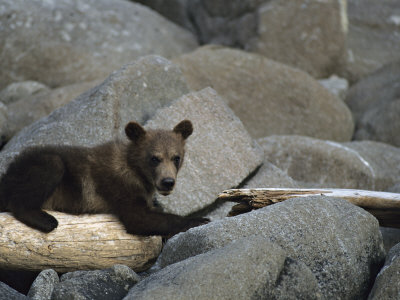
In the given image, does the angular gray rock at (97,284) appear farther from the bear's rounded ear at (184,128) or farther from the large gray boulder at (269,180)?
the large gray boulder at (269,180)

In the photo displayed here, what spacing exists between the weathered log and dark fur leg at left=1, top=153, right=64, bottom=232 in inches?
3.4

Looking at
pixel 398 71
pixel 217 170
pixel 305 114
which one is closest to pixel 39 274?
pixel 217 170

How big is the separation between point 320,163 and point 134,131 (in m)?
3.88

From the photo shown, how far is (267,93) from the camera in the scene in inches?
422

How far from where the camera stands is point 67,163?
6.00 meters

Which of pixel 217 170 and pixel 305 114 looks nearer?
pixel 217 170

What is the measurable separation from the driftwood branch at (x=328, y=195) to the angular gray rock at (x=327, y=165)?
9.12 feet

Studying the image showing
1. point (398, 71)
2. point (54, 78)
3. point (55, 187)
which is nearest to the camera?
point (55, 187)

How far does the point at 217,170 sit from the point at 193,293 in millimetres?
3561

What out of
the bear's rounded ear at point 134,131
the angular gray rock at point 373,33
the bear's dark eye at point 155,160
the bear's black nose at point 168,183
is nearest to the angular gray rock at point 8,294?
the bear's black nose at point 168,183

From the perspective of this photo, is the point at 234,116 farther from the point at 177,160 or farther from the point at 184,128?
the point at 177,160

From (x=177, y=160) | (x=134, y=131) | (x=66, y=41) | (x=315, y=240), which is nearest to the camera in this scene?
(x=315, y=240)

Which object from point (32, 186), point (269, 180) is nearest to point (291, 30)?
point (269, 180)

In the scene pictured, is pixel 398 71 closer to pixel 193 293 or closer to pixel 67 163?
pixel 67 163
